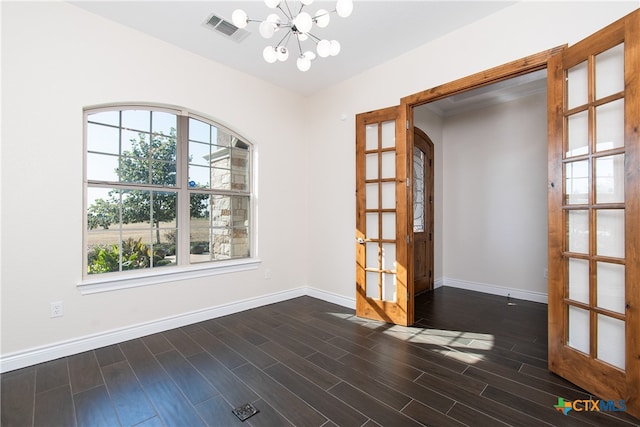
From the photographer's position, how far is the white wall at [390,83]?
223cm

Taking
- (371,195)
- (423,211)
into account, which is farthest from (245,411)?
(423,211)

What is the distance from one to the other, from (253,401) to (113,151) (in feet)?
8.86

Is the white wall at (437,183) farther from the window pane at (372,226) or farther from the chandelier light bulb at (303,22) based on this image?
the chandelier light bulb at (303,22)

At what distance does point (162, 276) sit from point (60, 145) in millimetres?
1516

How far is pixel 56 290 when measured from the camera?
2443 mm

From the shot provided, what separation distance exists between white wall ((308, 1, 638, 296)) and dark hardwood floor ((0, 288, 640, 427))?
1.21 m

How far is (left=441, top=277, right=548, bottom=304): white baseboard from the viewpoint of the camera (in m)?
3.93

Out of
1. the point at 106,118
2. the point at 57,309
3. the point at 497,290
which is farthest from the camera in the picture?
the point at 497,290

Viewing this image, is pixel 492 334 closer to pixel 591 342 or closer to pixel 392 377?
pixel 591 342

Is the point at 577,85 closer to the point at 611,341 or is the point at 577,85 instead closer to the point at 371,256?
the point at 611,341

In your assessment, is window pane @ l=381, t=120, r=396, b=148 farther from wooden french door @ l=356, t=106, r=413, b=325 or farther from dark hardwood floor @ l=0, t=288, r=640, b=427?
dark hardwood floor @ l=0, t=288, r=640, b=427

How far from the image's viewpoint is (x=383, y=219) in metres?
3.38

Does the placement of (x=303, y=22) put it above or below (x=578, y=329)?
above

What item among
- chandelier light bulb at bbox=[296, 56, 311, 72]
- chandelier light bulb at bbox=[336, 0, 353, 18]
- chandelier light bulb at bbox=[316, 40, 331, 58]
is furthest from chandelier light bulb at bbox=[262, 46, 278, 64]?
chandelier light bulb at bbox=[336, 0, 353, 18]
